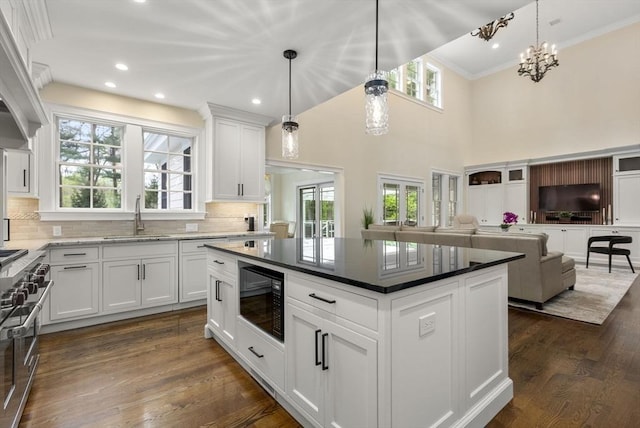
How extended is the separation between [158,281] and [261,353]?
221 cm

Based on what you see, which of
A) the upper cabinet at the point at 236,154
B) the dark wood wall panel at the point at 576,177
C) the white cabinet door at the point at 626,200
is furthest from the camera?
the dark wood wall panel at the point at 576,177

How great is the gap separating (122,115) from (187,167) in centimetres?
103

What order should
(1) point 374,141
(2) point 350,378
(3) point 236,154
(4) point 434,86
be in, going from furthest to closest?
(4) point 434,86, (1) point 374,141, (3) point 236,154, (2) point 350,378

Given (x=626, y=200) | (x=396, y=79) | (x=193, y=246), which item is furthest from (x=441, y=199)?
(x=193, y=246)

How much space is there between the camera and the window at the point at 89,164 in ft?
11.9

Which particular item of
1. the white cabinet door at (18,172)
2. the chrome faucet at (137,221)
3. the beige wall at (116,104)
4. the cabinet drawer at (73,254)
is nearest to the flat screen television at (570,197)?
the beige wall at (116,104)

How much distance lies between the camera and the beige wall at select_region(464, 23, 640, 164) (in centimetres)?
681

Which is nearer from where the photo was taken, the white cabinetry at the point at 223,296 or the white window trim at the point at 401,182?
the white cabinetry at the point at 223,296

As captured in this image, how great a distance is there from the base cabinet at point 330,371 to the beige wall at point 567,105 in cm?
885

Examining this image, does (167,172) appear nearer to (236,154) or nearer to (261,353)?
(236,154)

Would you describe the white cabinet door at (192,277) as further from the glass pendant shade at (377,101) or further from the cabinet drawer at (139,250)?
the glass pendant shade at (377,101)

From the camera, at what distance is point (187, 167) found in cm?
455

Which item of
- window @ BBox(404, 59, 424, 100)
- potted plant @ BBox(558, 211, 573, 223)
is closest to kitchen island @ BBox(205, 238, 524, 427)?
window @ BBox(404, 59, 424, 100)

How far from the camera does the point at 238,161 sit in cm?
456
